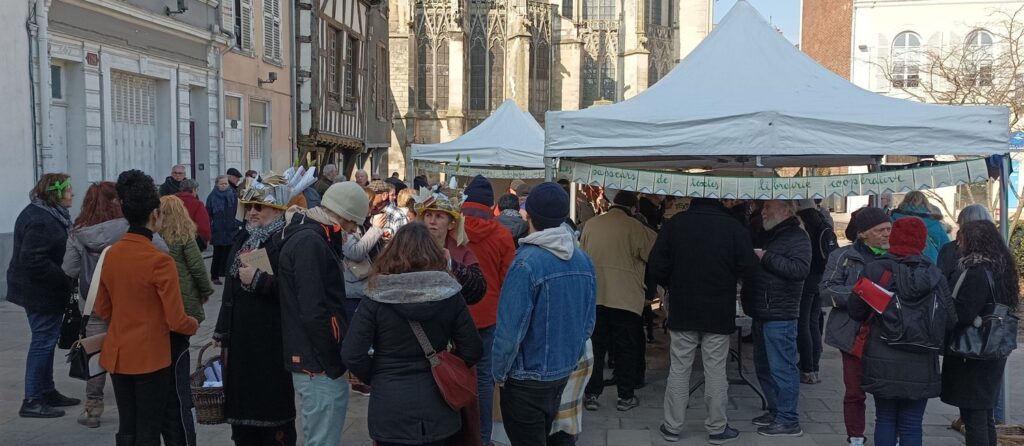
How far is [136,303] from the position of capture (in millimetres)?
4578

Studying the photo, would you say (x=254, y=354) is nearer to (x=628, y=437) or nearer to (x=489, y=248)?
(x=489, y=248)

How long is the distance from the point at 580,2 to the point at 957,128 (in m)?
44.9

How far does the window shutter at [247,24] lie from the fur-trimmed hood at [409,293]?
15606mm

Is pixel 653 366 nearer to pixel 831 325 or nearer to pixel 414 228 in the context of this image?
pixel 831 325

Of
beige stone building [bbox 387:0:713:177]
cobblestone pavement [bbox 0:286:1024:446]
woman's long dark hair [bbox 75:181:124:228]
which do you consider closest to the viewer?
woman's long dark hair [bbox 75:181:124:228]

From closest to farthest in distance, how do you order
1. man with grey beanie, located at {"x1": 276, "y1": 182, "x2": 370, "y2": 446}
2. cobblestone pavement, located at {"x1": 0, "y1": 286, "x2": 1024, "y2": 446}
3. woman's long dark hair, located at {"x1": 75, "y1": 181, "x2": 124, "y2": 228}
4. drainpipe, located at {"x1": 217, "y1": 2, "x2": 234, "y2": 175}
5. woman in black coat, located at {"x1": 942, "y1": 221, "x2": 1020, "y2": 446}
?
man with grey beanie, located at {"x1": 276, "y1": 182, "x2": 370, "y2": 446}, woman in black coat, located at {"x1": 942, "y1": 221, "x2": 1020, "y2": 446}, woman's long dark hair, located at {"x1": 75, "y1": 181, "x2": 124, "y2": 228}, cobblestone pavement, located at {"x1": 0, "y1": 286, "x2": 1024, "y2": 446}, drainpipe, located at {"x1": 217, "y1": 2, "x2": 234, "y2": 175}

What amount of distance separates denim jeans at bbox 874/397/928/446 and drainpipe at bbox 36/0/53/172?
424 inches

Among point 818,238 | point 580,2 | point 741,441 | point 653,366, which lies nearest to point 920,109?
point 818,238

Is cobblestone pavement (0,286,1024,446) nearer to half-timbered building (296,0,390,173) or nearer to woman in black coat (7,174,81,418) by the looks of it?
woman in black coat (7,174,81,418)

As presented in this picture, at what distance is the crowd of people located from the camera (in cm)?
398

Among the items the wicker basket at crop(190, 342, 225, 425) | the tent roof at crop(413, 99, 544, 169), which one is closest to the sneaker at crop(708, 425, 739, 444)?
the wicker basket at crop(190, 342, 225, 425)

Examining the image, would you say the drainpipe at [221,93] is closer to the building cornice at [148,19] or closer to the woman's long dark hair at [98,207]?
the building cornice at [148,19]

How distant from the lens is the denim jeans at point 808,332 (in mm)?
7660

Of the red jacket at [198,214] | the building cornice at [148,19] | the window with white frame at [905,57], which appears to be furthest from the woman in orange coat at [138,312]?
the window with white frame at [905,57]
